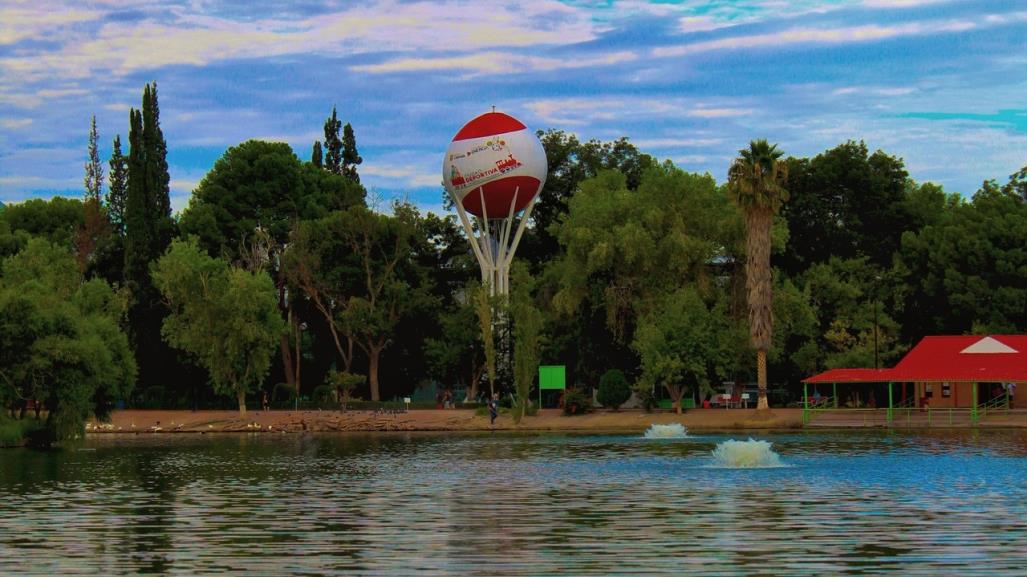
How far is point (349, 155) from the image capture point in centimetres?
11912

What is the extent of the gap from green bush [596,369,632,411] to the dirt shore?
110 centimetres

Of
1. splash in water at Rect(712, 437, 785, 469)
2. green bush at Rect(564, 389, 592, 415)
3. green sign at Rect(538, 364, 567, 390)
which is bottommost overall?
splash in water at Rect(712, 437, 785, 469)

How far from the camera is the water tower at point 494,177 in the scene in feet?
299

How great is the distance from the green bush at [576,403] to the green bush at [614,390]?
1.68 metres

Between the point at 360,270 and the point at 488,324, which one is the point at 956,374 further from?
the point at 360,270

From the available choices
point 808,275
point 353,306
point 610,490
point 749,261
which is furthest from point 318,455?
point 808,275

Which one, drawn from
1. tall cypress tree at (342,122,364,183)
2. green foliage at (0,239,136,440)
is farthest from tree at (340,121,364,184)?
green foliage at (0,239,136,440)

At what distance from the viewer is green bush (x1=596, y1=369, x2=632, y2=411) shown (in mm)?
88875

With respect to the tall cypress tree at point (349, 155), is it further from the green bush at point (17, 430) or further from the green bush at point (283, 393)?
the green bush at point (17, 430)

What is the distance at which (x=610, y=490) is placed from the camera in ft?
124

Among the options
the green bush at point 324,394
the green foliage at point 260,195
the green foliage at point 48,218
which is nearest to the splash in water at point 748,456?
the green bush at point 324,394

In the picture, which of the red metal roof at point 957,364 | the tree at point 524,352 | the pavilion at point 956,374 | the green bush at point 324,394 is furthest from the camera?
the green bush at point 324,394

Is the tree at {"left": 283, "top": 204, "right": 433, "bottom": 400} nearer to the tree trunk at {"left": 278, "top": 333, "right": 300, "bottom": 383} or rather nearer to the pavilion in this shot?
the tree trunk at {"left": 278, "top": 333, "right": 300, "bottom": 383}

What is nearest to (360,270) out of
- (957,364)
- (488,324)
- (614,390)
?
(488,324)
